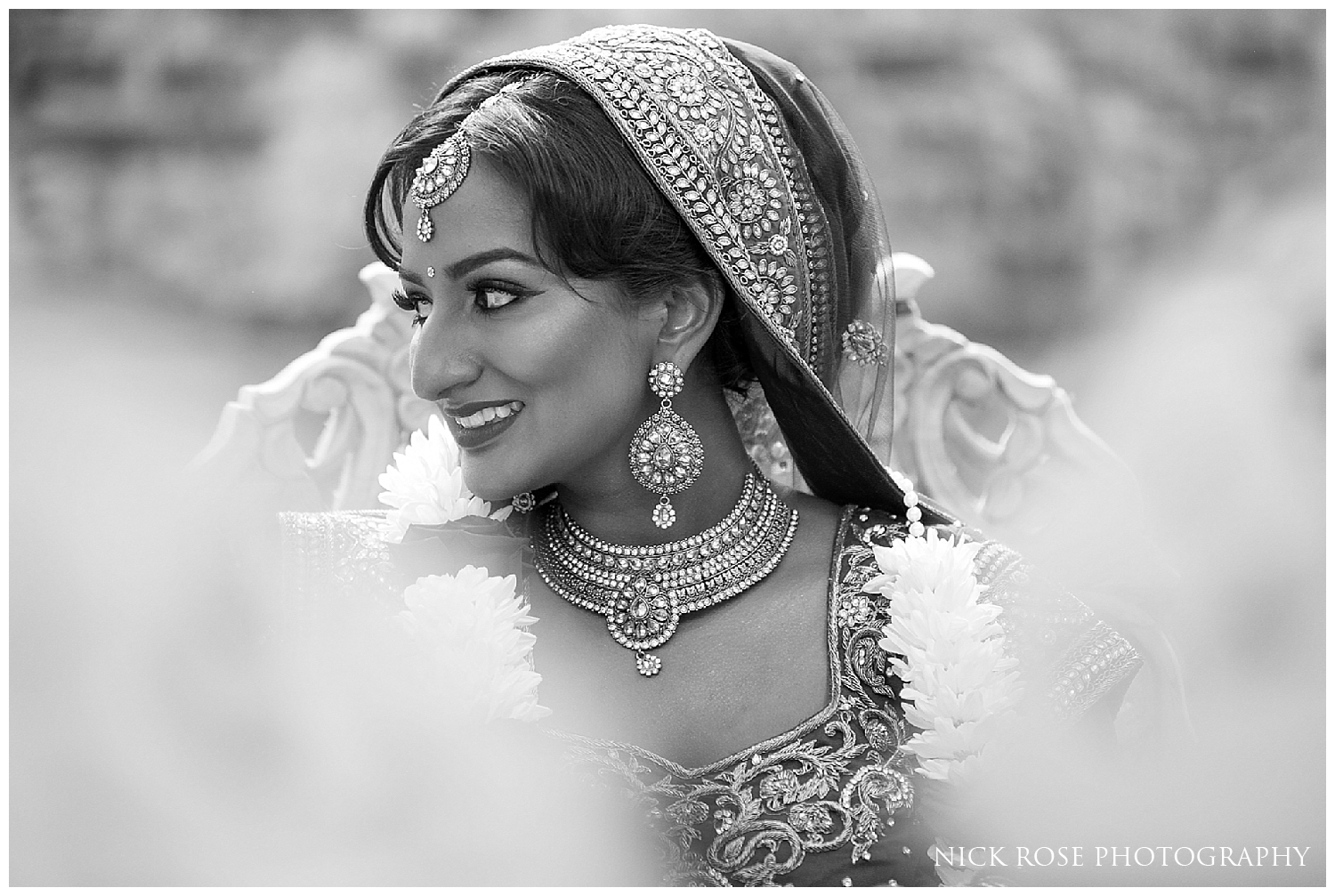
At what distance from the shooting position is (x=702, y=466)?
5.79ft

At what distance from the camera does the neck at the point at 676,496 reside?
1.74m

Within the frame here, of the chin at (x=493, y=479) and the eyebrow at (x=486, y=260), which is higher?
the eyebrow at (x=486, y=260)

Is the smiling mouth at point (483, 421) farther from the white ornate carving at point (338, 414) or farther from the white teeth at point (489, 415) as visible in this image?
the white ornate carving at point (338, 414)

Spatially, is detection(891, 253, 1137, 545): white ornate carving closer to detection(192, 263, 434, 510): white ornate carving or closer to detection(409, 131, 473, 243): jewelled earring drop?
detection(192, 263, 434, 510): white ornate carving

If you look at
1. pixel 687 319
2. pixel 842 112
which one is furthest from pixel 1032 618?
pixel 842 112

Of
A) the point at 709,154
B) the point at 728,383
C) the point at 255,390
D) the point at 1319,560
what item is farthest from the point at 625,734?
the point at 1319,560

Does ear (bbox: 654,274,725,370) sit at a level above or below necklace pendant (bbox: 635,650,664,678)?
above

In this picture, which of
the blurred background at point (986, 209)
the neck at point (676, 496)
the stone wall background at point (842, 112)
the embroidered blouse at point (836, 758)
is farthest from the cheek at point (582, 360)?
the stone wall background at point (842, 112)

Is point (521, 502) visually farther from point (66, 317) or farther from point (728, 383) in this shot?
point (66, 317)

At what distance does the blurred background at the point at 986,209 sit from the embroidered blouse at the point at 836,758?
1.79 ft

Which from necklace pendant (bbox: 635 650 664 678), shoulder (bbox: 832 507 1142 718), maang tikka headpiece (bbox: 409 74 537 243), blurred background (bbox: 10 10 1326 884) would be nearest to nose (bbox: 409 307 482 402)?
maang tikka headpiece (bbox: 409 74 537 243)

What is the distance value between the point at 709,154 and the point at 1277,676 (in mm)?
1333

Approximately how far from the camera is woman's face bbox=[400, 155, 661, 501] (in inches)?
62.2

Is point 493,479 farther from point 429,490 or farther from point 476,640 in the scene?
point 429,490
